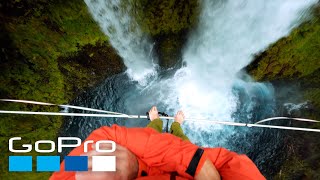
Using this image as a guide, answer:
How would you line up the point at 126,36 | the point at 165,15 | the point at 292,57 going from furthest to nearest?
1. the point at 126,36
2. the point at 292,57
3. the point at 165,15

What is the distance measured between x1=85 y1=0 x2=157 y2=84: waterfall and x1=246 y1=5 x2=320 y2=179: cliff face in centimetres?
165

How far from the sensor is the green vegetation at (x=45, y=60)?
3.76 m

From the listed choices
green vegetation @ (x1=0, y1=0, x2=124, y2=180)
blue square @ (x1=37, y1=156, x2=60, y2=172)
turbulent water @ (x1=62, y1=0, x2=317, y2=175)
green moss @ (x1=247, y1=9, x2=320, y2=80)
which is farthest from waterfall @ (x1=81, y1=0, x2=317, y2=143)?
blue square @ (x1=37, y1=156, x2=60, y2=172)

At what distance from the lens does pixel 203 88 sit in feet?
15.4

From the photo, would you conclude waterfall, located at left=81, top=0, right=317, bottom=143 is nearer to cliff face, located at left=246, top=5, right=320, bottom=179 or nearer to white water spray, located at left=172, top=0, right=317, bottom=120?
white water spray, located at left=172, top=0, right=317, bottom=120

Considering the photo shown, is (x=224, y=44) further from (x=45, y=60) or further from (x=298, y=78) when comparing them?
(x=45, y=60)

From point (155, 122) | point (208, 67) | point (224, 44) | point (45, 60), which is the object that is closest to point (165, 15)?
point (224, 44)

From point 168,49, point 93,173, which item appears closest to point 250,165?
point 93,173

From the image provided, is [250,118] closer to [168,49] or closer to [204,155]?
[168,49]

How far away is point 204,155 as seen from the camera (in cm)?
177

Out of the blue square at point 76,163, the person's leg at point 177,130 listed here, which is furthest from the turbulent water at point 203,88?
the blue square at point 76,163

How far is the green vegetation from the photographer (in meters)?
3.76

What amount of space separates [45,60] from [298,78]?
3.86m

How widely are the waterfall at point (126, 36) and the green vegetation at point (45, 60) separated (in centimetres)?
A: 12
